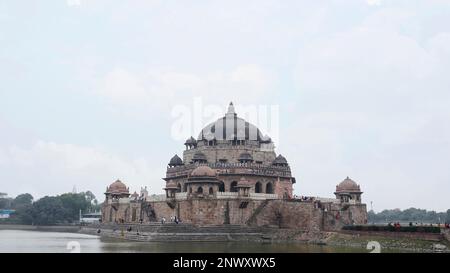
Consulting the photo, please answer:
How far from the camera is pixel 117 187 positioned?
233 ft

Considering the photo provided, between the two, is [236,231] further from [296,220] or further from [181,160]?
[181,160]

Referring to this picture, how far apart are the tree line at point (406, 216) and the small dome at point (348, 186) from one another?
66.5m

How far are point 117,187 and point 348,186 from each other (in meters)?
26.9

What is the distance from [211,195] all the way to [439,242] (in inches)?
908

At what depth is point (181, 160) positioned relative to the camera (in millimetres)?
68562

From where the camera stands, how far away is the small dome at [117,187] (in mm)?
70875

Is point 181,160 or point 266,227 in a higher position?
point 181,160

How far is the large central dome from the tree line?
6900cm

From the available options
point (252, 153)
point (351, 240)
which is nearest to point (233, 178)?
point (252, 153)

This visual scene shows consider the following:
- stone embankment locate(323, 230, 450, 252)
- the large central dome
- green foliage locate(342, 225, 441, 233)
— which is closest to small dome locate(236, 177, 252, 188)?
the large central dome

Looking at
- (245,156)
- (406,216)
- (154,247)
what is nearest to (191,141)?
(245,156)

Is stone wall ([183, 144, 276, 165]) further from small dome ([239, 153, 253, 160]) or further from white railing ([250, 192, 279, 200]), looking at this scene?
white railing ([250, 192, 279, 200])

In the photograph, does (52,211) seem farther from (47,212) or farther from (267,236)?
(267,236)
